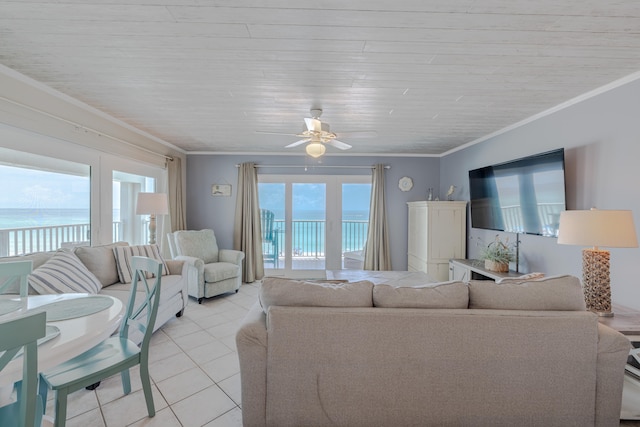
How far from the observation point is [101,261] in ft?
9.86

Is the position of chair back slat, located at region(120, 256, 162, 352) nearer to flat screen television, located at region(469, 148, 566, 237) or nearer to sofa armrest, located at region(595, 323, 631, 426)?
sofa armrest, located at region(595, 323, 631, 426)

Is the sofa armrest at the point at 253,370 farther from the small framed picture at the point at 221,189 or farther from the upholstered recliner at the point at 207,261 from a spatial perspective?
the small framed picture at the point at 221,189

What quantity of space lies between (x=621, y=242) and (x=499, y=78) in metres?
1.45

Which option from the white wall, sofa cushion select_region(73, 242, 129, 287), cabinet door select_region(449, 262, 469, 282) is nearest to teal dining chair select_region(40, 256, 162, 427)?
sofa cushion select_region(73, 242, 129, 287)

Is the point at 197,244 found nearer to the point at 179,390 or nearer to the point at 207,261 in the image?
the point at 207,261

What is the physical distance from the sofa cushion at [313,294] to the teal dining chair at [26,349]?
98 cm

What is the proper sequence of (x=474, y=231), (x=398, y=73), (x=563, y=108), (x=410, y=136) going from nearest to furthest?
(x=398, y=73) → (x=563, y=108) → (x=410, y=136) → (x=474, y=231)

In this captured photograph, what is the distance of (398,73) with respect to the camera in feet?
7.55

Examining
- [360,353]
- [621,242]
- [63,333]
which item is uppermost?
[621,242]

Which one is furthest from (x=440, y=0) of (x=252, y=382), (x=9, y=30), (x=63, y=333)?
(x=9, y=30)

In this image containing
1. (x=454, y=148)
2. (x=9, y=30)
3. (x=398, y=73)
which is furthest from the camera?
(x=454, y=148)

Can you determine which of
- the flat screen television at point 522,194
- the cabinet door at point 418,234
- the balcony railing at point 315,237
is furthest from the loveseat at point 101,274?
the flat screen television at point 522,194

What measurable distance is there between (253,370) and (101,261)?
92.6 inches

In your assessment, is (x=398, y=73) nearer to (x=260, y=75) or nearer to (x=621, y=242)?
(x=260, y=75)
